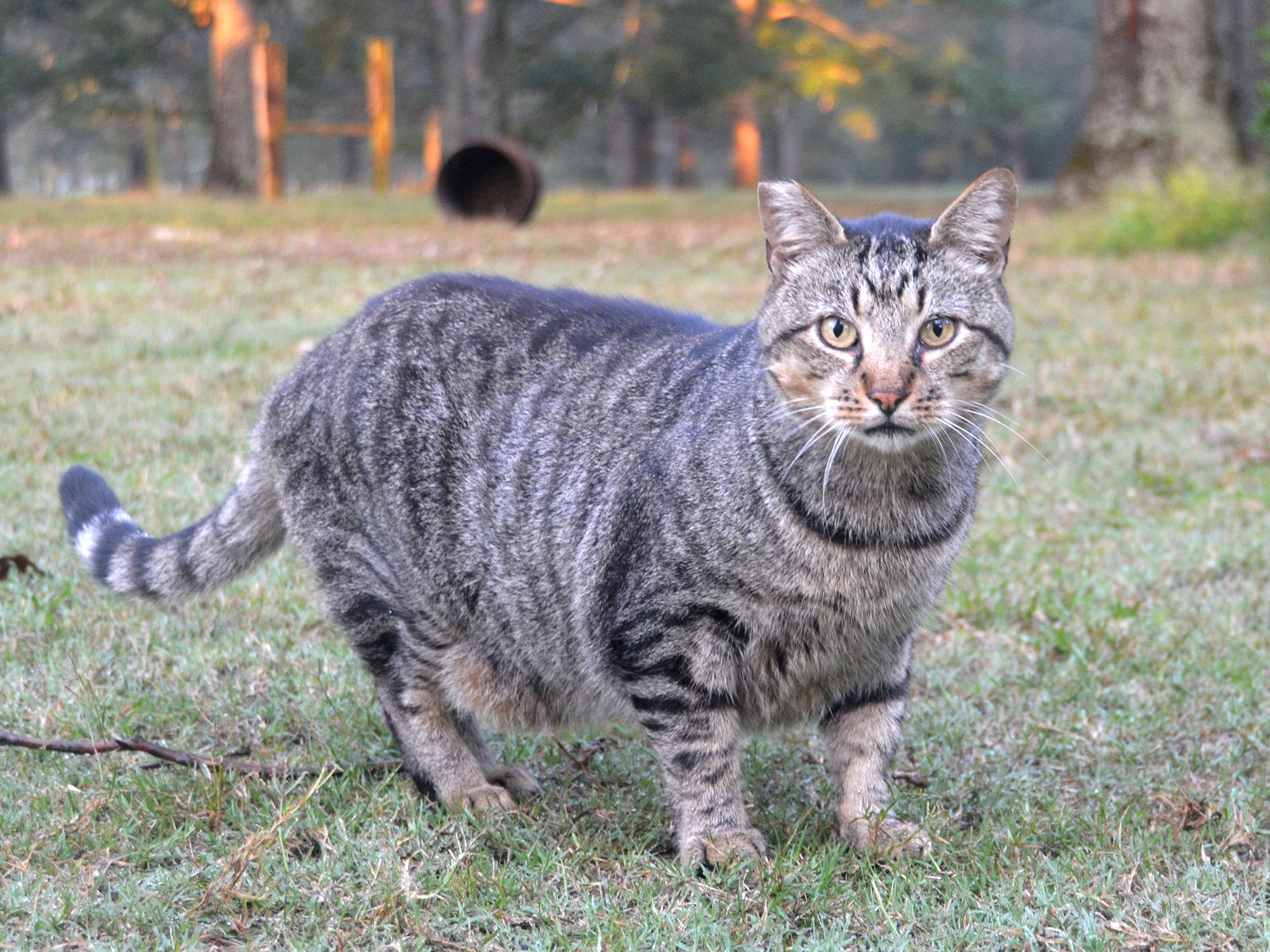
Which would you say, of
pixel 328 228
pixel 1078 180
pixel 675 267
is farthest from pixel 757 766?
pixel 1078 180

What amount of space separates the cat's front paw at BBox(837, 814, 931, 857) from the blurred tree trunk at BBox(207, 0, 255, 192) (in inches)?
592

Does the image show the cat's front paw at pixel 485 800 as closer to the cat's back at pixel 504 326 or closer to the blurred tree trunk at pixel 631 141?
the cat's back at pixel 504 326

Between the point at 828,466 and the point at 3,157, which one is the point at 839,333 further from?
the point at 3,157

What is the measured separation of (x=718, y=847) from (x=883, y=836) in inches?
14.4

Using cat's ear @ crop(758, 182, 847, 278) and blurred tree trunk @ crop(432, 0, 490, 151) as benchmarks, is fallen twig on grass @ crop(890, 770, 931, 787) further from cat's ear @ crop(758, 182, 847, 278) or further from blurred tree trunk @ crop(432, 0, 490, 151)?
blurred tree trunk @ crop(432, 0, 490, 151)

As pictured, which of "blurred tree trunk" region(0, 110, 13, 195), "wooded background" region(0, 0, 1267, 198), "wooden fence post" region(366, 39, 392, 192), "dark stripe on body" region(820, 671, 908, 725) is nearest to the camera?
"dark stripe on body" region(820, 671, 908, 725)

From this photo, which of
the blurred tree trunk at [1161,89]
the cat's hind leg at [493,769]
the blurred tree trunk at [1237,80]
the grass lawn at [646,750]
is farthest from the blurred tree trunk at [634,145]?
the cat's hind leg at [493,769]

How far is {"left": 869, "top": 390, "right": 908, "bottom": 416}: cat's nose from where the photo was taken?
2672mm

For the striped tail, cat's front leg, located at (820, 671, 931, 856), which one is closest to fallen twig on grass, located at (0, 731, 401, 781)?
the striped tail

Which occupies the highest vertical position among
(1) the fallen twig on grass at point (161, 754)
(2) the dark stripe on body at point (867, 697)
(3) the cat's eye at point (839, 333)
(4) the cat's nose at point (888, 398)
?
(3) the cat's eye at point (839, 333)

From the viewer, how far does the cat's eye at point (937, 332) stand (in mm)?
2814

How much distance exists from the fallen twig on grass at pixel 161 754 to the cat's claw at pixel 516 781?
1.19 ft

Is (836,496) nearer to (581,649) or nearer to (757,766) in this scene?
(581,649)

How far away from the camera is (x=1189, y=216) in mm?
11352
